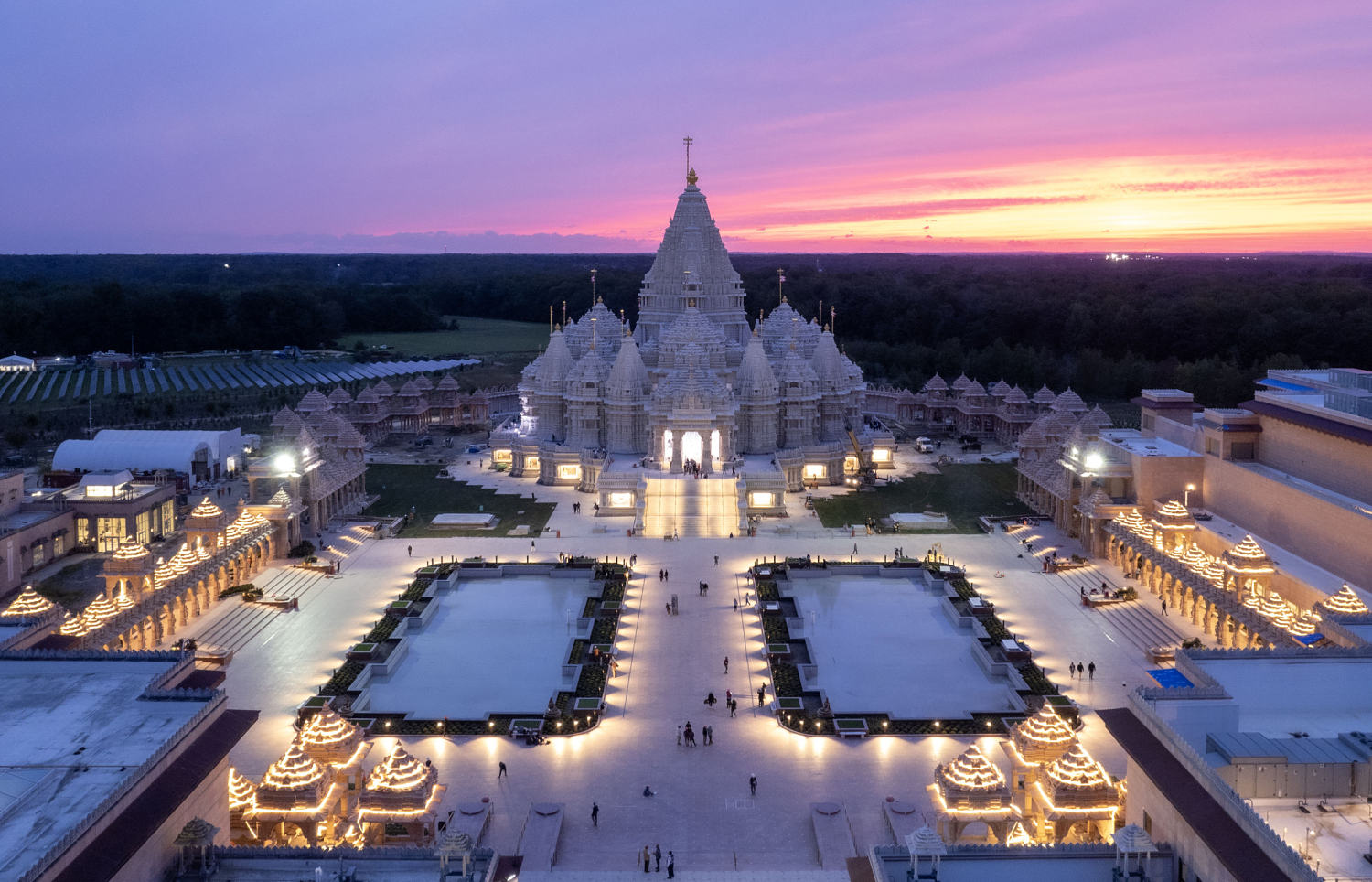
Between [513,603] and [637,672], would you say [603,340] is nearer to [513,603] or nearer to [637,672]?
[513,603]

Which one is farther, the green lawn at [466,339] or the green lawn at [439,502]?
the green lawn at [466,339]

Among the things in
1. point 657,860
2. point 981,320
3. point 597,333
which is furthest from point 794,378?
point 981,320

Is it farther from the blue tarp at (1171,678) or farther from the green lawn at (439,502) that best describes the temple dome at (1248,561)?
the green lawn at (439,502)

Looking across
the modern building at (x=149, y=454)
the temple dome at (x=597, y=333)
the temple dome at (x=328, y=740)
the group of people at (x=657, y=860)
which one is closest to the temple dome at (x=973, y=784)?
the group of people at (x=657, y=860)

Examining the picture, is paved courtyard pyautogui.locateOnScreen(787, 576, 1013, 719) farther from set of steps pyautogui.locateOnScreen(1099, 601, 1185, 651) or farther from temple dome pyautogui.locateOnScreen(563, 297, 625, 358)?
temple dome pyautogui.locateOnScreen(563, 297, 625, 358)

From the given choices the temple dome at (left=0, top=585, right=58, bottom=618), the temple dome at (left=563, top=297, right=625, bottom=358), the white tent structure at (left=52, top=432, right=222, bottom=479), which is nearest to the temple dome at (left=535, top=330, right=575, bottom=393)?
the temple dome at (left=563, top=297, right=625, bottom=358)
